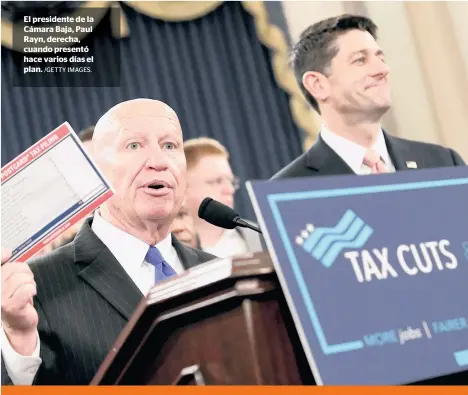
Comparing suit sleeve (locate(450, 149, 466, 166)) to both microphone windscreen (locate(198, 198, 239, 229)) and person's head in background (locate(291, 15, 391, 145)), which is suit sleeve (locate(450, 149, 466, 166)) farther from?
microphone windscreen (locate(198, 198, 239, 229))

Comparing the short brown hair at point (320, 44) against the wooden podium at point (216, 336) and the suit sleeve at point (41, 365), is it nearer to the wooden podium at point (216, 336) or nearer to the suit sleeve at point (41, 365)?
the suit sleeve at point (41, 365)

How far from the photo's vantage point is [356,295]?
36.7 inches

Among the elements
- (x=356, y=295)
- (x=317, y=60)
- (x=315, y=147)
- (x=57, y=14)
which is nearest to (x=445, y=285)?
(x=356, y=295)

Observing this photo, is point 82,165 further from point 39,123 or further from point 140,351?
point 39,123

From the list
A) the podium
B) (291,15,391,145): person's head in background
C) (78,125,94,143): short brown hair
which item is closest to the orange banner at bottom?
the podium

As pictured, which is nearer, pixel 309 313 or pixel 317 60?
pixel 309 313

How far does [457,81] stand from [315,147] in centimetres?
54

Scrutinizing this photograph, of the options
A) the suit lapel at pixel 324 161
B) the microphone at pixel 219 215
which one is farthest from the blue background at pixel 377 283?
the suit lapel at pixel 324 161

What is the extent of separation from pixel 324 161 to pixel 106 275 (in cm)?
74

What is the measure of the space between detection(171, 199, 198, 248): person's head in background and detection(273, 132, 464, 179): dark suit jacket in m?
0.32

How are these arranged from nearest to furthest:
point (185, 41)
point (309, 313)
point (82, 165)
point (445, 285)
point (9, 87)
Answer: point (309, 313) < point (445, 285) < point (82, 165) < point (9, 87) < point (185, 41)

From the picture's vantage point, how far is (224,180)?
6.57 feet

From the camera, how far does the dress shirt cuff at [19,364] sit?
125 centimetres

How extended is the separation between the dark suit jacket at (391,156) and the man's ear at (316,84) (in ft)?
0.41
